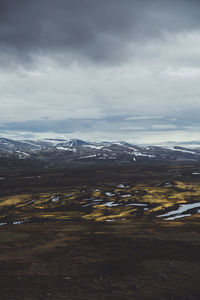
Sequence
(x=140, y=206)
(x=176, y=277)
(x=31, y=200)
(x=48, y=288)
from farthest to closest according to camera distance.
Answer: (x=31, y=200)
(x=140, y=206)
(x=176, y=277)
(x=48, y=288)

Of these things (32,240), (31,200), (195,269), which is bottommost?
(31,200)

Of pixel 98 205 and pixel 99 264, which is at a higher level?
pixel 99 264

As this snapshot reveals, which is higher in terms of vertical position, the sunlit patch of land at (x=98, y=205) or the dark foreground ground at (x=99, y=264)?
the dark foreground ground at (x=99, y=264)

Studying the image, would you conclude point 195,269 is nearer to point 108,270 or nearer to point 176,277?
point 176,277

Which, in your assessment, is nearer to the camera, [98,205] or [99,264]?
[99,264]

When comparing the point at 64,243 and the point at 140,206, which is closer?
the point at 64,243

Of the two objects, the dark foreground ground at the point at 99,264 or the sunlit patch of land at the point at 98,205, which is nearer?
the dark foreground ground at the point at 99,264

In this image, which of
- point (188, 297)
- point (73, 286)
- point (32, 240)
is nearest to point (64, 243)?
point (32, 240)

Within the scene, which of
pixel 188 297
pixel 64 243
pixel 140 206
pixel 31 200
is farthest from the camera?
pixel 31 200

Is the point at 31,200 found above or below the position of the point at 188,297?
below

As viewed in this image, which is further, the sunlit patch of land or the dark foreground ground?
the sunlit patch of land

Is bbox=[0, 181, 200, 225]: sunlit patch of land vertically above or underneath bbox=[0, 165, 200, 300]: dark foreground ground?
underneath
